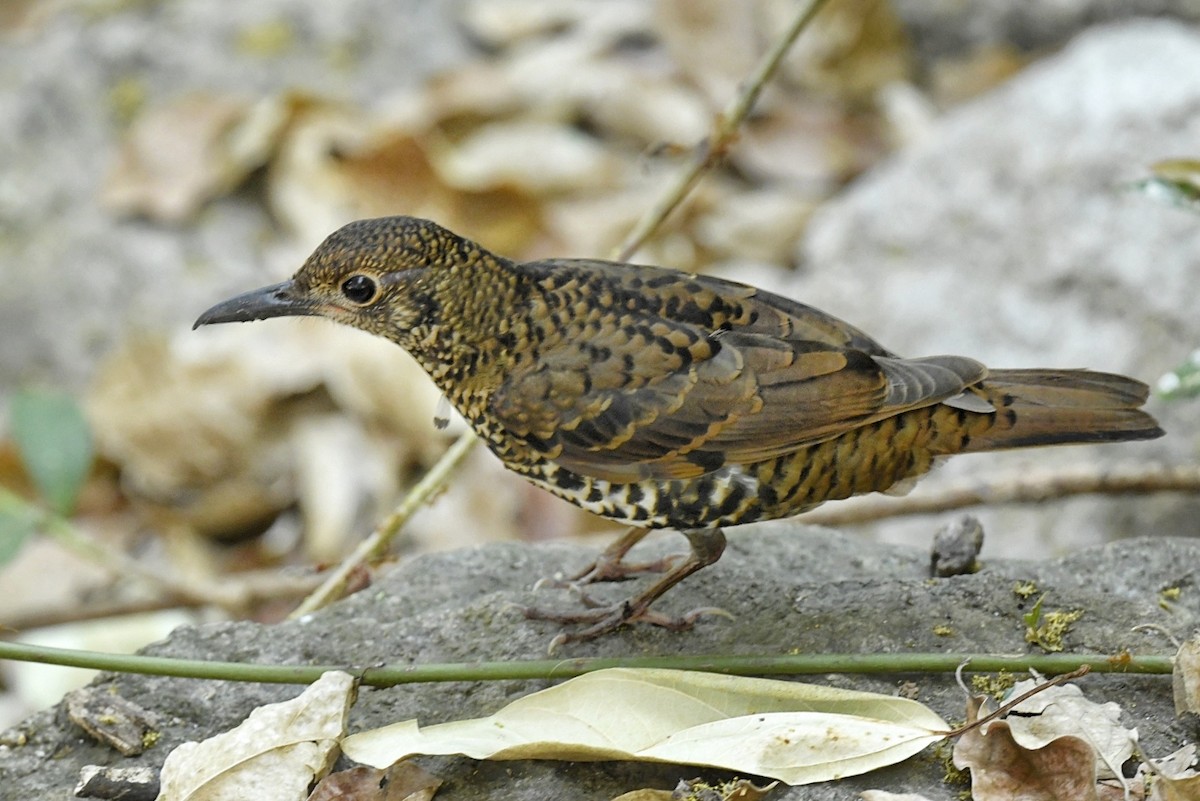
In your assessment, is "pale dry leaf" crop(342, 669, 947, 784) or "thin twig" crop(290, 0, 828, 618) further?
"thin twig" crop(290, 0, 828, 618)

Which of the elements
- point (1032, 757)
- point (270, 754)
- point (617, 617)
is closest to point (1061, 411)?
point (1032, 757)

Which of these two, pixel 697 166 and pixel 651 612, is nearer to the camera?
pixel 651 612

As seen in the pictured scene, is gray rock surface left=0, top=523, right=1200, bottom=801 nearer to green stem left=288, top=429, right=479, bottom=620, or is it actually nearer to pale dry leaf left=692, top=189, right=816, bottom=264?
green stem left=288, top=429, right=479, bottom=620

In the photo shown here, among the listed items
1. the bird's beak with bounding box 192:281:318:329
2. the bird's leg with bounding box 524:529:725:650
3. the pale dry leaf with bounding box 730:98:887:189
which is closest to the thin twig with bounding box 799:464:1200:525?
the bird's leg with bounding box 524:529:725:650

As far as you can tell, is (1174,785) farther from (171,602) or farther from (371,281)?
(171,602)

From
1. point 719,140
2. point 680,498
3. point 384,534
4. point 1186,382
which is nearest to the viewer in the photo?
point 680,498
